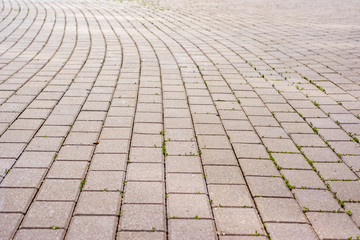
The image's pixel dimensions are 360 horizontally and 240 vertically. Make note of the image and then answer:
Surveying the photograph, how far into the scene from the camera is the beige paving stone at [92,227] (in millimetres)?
2277

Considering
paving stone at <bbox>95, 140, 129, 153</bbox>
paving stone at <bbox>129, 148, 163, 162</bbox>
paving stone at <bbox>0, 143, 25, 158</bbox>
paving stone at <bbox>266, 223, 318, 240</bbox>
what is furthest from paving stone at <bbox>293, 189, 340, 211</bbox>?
paving stone at <bbox>0, 143, 25, 158</bbox>

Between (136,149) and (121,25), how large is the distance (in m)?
6.89

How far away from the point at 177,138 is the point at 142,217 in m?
1.27

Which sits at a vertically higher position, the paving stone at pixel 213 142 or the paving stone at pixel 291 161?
the paving stone at pixel 291 161

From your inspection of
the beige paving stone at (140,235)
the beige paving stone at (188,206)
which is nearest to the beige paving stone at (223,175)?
the beige paving stone at (188,206)

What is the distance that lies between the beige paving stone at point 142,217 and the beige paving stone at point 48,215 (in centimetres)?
42

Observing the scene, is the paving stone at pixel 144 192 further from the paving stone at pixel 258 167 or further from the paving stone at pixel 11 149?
the paving stone at pixel 11 149

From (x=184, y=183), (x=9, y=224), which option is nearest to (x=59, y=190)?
(x=9, y=224)

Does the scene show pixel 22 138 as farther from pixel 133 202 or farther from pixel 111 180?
pixel 133 202

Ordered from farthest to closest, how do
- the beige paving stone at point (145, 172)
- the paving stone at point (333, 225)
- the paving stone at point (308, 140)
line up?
1. the paving stone at point (308, 140)
2. the beige paving stone at point (145, 172)
3. the paving stone at point (333, 225)

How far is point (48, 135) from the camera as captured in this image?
3.56 metres

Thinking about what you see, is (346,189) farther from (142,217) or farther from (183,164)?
(142,217)

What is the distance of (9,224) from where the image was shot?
7.71 feet

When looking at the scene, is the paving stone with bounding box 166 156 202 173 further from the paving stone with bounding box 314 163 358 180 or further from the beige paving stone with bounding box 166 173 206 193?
the paving stone with bounding box 314 163 358 180
